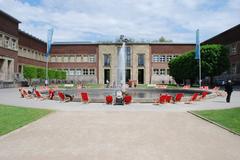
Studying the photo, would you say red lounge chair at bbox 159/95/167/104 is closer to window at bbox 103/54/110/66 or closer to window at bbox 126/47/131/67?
window at bbox 126/47/131/67

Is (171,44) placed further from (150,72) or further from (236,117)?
(236,117)

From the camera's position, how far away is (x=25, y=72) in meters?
49.4

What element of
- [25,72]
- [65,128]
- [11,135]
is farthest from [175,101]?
[25,72]

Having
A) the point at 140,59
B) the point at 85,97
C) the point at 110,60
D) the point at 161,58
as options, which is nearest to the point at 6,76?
the point at 85,97

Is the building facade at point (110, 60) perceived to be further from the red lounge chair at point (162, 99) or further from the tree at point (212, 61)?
the red lounge chair at point (162, 99)

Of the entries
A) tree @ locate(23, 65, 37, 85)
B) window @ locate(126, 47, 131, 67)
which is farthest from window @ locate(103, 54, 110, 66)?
tree @ locate(23, 65, 37, 85)

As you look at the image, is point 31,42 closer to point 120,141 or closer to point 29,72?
point 29,72

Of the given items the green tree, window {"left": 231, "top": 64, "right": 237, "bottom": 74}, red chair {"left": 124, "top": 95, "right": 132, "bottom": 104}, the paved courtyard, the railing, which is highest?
window {"left": 231, "top": 64, "right": 237, "bottom": 74}

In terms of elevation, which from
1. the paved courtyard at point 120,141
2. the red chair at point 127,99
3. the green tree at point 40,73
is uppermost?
the green tree at point 40,73

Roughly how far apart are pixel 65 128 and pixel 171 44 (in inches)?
2632

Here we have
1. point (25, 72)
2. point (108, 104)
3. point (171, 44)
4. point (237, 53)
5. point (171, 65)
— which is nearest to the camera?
point (108, 104)

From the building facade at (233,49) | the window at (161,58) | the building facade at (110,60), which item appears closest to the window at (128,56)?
the building facade at (110,60)

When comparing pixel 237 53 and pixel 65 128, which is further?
pixel 237 53

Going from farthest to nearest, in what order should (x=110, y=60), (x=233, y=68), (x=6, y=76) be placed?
1. (x=110, y=60)
2. (x=233, y=68)
3. (x=6, y=76)
